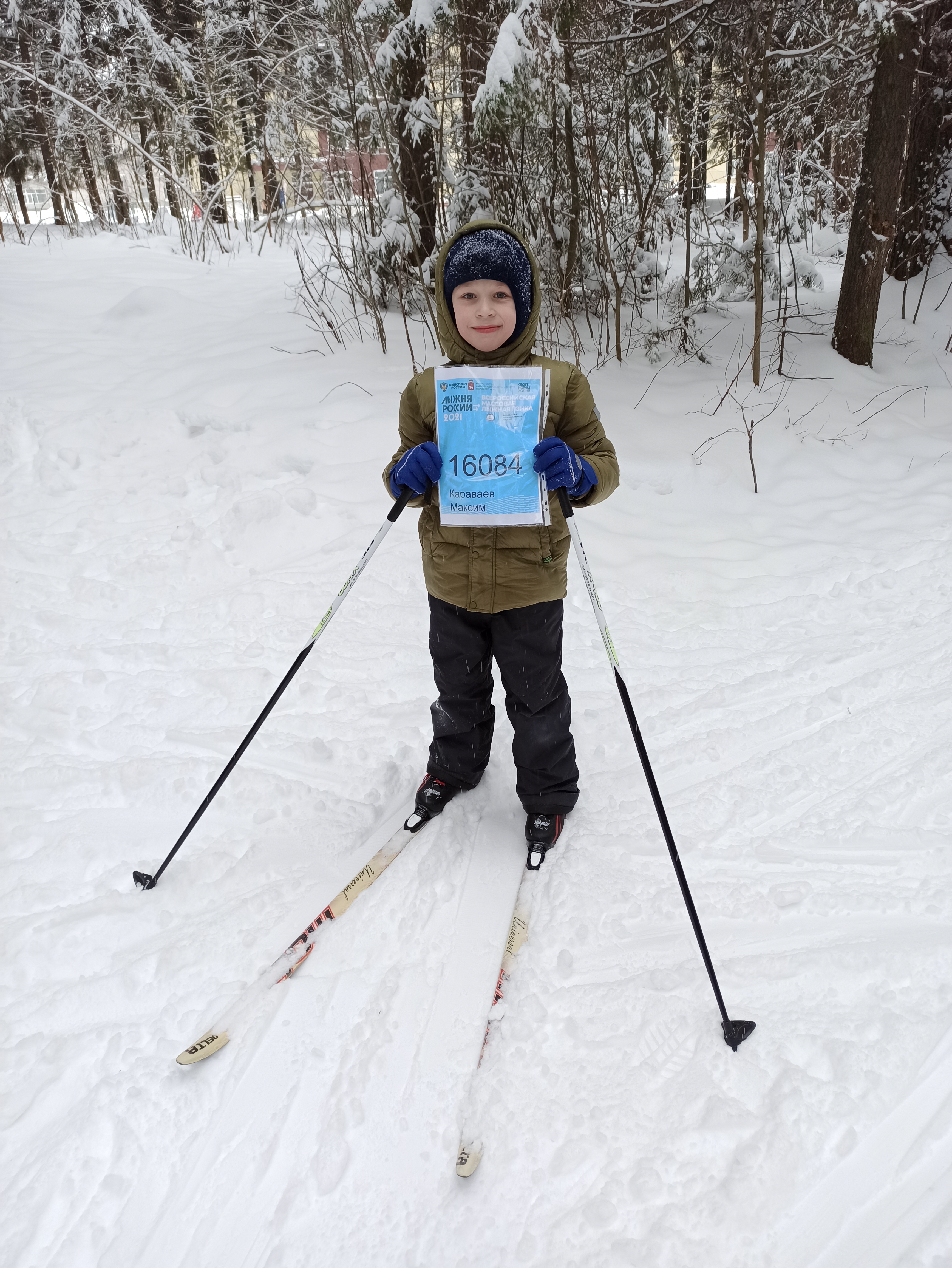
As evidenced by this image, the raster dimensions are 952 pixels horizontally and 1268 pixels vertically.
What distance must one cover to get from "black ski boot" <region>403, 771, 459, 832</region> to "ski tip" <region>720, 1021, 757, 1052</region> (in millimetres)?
1138

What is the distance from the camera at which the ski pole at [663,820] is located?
74.6 inches

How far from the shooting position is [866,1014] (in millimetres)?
1972

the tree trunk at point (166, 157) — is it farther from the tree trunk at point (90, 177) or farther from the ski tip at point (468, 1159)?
the ski tip at point (468, 1159)

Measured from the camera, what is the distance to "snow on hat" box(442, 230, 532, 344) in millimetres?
1989

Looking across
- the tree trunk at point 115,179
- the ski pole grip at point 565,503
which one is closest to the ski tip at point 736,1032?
the ski pole grip at point 565,503

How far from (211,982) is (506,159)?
5498 mm

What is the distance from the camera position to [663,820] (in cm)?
201

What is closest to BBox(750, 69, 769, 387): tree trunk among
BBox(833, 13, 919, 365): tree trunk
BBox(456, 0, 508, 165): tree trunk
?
BBox(833, 13, 919, 365): tree trunk

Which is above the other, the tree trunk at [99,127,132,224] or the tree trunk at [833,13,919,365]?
the tree trunk at [99,127,132,224]

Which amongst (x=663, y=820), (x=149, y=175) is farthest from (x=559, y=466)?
(x=149, y=175)

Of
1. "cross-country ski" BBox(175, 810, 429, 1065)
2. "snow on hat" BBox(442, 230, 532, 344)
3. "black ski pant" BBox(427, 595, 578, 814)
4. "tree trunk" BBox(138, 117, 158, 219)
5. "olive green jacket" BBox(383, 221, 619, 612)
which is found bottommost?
"cross-country ski" BBox(175, 810, 429, 1065)

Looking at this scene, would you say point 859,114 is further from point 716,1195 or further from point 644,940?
point 716,1195

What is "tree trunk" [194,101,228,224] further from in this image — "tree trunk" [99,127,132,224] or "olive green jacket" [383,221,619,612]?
"olive green jacket" [383,221,619,612]

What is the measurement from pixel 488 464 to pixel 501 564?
301 millimetres
